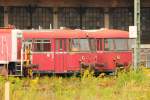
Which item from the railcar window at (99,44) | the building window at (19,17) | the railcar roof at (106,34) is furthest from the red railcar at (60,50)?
the building window at (19,17)

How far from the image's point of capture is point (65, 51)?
27000 millimetres

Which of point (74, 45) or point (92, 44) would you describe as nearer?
point (74, 45)

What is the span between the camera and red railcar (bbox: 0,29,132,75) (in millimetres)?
26594

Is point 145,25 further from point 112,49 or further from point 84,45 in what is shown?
point 84,45

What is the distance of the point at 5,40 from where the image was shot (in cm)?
2727

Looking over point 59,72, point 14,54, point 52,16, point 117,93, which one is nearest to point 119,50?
point 59,72

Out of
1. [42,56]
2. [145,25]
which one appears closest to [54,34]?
[42,56]

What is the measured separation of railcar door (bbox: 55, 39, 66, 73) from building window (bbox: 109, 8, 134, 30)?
9.33 metres

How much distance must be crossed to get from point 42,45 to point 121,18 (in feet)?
35.0

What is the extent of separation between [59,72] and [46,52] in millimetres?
1175

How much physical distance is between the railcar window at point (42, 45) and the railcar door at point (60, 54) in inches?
16.0

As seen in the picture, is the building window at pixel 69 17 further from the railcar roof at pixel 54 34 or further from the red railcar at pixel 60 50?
the red railcar at pixel 60 50

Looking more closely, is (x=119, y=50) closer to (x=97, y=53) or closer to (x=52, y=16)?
(x=97, y=53)

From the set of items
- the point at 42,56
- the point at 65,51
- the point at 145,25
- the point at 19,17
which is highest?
the point at 19,17
